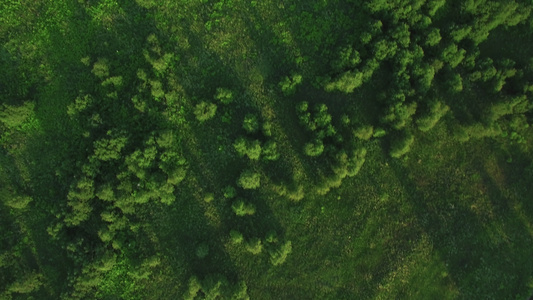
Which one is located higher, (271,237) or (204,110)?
(204,110)

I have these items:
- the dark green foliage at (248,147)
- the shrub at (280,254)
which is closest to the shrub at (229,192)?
the dark green foliage at (248,147)

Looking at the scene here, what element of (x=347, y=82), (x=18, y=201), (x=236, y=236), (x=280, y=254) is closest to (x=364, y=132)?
(x=347, y=82)

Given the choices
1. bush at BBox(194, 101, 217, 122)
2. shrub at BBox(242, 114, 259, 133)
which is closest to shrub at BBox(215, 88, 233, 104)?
bush at BBox(194, 101, 217, 122)

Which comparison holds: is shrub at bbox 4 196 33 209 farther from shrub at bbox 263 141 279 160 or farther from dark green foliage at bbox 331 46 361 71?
dark green foliage at bbox 331 46 361 71

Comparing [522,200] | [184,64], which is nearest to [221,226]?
[184,64]

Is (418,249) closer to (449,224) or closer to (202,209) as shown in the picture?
(449,224)

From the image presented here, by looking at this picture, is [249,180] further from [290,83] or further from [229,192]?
[290,83]
